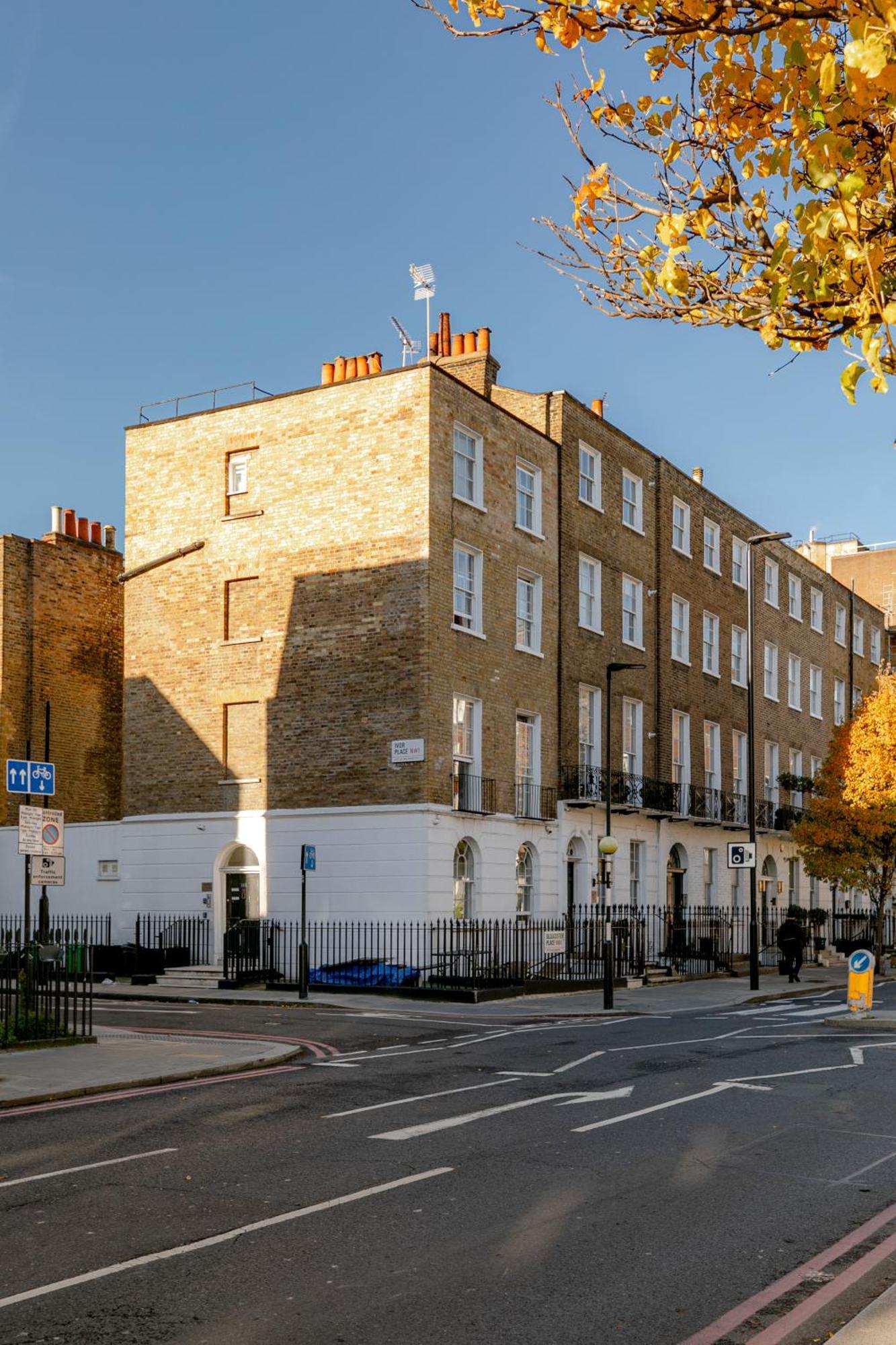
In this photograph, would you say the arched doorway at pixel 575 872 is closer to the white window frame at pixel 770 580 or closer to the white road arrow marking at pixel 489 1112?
the white window frame at pixel 770 580

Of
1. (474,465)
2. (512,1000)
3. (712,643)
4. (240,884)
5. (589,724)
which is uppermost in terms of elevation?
(474,465)

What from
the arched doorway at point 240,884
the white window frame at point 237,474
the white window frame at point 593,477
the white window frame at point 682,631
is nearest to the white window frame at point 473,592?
the white window frame at point 237,474

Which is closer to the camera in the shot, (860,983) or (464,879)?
(860,983)

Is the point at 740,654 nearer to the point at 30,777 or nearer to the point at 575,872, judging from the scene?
the point at 575,872

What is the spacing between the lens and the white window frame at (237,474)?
113 ft

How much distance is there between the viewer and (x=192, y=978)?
30.8m

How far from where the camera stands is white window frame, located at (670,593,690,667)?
43062 millimetres

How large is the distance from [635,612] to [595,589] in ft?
8.82

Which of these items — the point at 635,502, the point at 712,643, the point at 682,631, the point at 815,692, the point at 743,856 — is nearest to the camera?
the point at 743,856

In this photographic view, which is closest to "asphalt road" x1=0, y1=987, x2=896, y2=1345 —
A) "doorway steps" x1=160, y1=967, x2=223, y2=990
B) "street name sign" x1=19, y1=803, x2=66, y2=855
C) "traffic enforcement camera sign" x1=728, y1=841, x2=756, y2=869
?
"street name sign" x1=19, y1=803, x2=66, y2=855

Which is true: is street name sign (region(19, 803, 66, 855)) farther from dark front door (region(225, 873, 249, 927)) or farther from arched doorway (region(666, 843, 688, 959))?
arched doorway (region(666, 843, 688, 959))

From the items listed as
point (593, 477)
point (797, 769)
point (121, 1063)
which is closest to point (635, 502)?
point (593, 477)

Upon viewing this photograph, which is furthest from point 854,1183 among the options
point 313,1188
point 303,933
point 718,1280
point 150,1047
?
point 303,933

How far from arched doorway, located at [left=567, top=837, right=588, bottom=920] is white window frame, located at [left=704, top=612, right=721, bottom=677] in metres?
11.1
